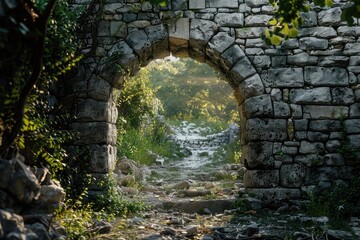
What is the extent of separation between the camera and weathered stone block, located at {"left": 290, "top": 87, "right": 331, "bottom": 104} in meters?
5.56

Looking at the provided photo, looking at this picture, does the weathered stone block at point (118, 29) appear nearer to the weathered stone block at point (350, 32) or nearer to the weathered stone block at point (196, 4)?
the weathered stone block at point (196, 4)

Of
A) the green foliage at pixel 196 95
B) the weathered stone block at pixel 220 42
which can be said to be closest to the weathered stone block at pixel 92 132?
the weathered stone block at pixel 220 42

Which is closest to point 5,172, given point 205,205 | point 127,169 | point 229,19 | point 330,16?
point 205,205

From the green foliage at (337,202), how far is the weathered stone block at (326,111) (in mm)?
904

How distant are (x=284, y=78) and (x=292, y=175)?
140cm

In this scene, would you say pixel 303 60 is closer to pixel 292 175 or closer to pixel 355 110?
pixel 355 110

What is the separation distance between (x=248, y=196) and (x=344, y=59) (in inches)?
95.2

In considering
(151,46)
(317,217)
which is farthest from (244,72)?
(317,217)

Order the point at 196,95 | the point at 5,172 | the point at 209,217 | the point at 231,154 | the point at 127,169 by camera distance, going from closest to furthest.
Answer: the point at 5,172, the point at 209,217, the point at 127,169, the point at 231,154, the point at 196,95

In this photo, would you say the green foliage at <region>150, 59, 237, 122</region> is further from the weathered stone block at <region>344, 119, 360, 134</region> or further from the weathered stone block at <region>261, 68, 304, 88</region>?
the weathered stone block at <region>344, 119, 360, 134</region>

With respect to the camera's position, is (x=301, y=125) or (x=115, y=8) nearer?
(x=301, y=125)

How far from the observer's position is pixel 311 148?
5.51 m

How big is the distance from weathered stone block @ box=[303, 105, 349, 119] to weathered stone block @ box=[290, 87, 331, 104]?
0.28 ft

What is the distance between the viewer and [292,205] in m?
5.35
